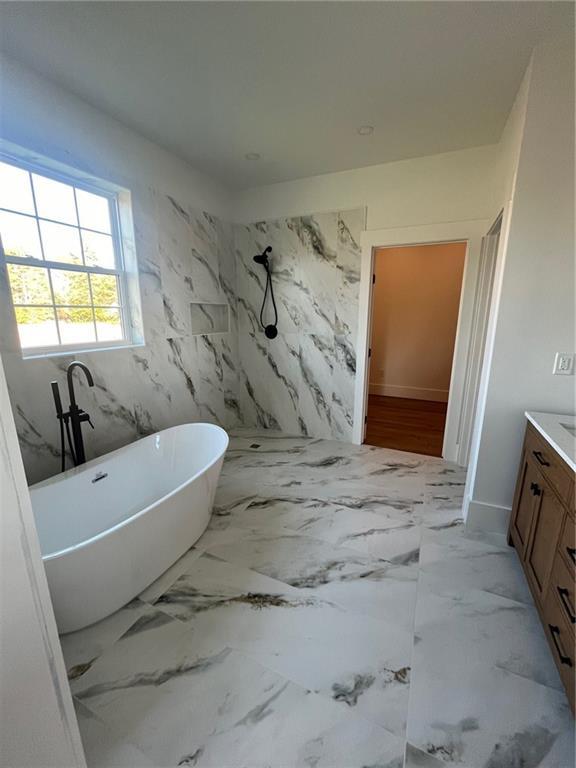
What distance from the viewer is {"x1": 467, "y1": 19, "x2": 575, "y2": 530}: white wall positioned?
1581mm

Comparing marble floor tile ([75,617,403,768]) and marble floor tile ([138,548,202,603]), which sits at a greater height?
marble floor tile ([138,548,202,603])

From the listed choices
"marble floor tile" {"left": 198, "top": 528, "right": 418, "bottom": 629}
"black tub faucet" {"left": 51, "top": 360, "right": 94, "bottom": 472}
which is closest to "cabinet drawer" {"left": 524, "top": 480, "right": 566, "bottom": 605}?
"marble floor tile" {"left": 198, "top": 528, "right": 418, "bottom": 629}

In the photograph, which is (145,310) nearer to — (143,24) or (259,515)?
(143,24)

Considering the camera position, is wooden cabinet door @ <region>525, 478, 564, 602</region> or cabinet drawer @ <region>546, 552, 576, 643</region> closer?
cabinet drawer @ <region>546, 552, 576, 643</region>

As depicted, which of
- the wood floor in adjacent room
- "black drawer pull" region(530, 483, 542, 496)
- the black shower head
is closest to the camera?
"black drawer pull" region(530, 483, 542, 496)

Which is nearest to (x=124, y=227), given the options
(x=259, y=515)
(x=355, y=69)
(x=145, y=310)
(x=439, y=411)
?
(x=145, y=310)

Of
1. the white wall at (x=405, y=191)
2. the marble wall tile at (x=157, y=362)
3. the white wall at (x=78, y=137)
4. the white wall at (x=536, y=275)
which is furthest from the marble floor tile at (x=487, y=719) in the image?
the white wall at (x=78, y=137)

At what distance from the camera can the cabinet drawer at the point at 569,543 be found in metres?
1.19

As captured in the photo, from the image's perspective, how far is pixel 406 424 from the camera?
13.7 ft

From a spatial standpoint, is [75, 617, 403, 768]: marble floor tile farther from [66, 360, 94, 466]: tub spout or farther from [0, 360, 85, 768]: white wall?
[66, 360, 94, 466]: tub spout

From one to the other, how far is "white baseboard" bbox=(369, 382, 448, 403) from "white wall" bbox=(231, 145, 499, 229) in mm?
3022

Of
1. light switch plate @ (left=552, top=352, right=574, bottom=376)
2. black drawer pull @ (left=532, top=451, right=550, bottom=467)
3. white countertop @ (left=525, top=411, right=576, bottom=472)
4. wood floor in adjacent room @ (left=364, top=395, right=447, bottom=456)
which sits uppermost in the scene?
light switch plate @ (left=552, top=352, right=574, bottom=376)

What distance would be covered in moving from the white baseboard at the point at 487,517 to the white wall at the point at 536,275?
4cm

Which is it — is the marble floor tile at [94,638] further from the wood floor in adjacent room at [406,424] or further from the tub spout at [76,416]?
the wood floor in adjacent room at [406,424]
